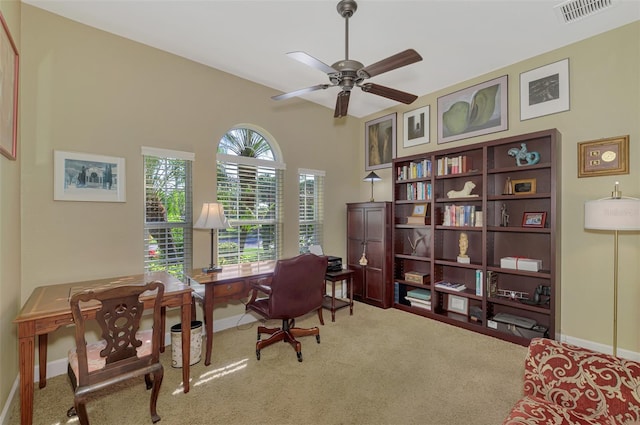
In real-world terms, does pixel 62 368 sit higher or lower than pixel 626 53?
lower

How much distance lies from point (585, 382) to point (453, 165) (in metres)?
2.79

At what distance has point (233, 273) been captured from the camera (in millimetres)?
3062

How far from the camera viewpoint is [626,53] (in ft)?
9.05

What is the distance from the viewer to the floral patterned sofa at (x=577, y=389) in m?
1.32

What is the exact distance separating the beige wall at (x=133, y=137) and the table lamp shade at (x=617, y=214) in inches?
24.9

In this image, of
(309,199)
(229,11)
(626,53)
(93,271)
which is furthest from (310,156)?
(626,53)

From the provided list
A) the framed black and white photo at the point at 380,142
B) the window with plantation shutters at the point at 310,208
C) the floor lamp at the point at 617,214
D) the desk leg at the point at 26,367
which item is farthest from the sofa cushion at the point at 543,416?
the framed black and white photo at the point at 380,142

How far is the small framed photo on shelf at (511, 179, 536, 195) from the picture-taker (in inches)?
126

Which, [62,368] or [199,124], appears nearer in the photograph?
[62,368]

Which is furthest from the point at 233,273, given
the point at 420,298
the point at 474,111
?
the point at 474,111

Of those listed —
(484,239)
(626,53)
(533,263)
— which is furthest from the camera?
(484,239)

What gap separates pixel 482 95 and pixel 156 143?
3.94 m

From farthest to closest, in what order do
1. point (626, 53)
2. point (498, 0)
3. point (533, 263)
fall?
1. point (533, 263)
2. point (626, 53)
3. point (498, 0)

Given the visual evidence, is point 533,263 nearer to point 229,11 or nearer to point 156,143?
point 229,11
